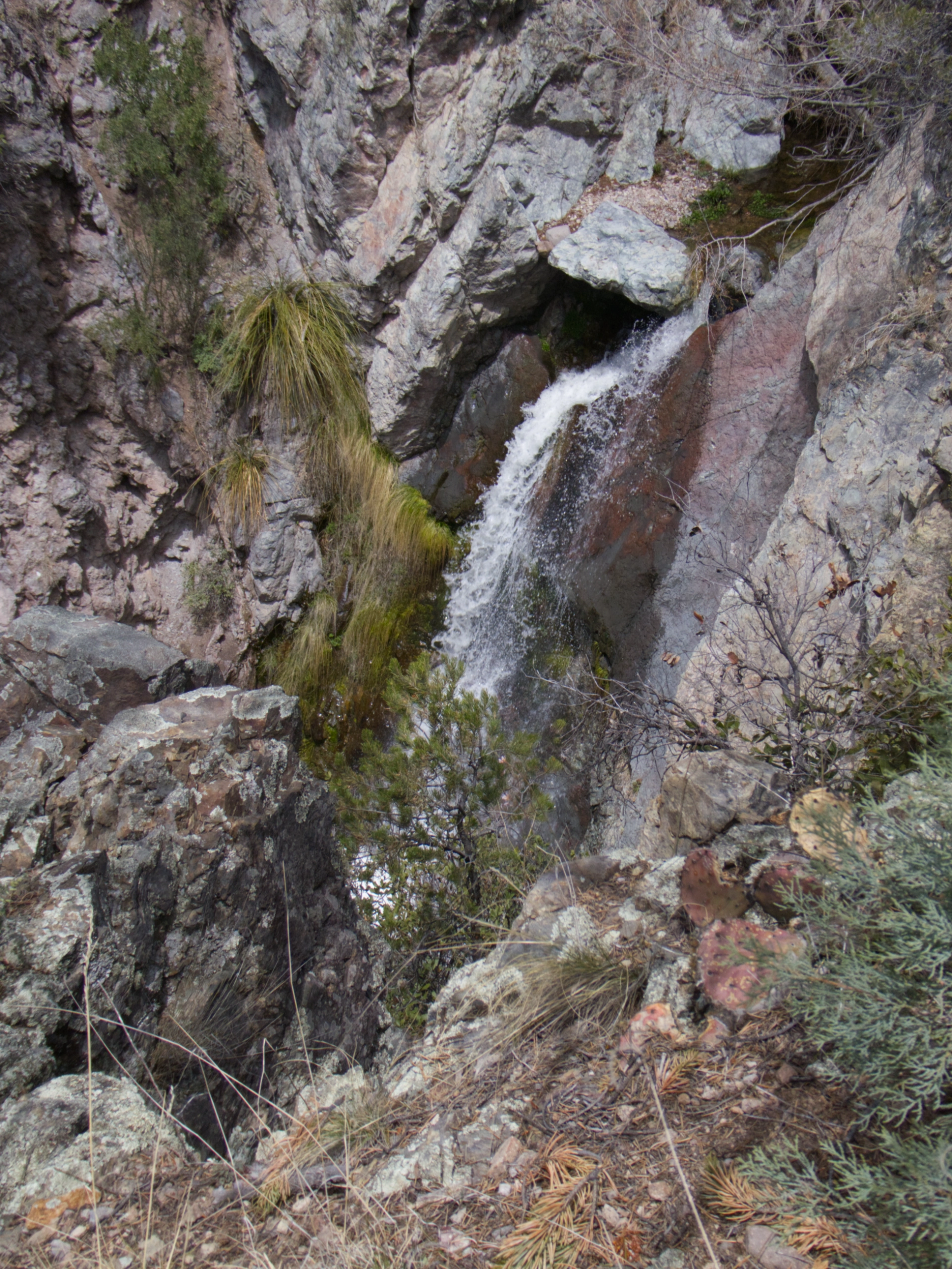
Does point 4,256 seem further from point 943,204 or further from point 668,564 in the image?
point 943,204

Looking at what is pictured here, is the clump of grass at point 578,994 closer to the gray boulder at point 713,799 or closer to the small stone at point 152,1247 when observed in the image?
the gray boulder at point 713,799

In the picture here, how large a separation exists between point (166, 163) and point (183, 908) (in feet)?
20.7

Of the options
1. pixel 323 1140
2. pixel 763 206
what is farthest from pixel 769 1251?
pixel 763 206

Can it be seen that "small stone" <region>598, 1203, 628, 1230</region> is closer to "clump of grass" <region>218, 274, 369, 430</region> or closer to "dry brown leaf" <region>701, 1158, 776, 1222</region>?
"dry brown leaf" <region>701, 1158, 776, 1222</region>

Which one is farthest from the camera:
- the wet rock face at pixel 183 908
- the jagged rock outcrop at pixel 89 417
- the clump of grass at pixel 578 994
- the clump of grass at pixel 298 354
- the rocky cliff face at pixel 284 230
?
the clump of grass at pixel 298 354

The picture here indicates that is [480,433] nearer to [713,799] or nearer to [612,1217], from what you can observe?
[713,799]

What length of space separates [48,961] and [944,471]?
3503 millimetres

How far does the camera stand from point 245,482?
20.6ft

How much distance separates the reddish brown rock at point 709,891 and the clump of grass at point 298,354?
5128 mm

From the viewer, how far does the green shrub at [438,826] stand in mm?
3086

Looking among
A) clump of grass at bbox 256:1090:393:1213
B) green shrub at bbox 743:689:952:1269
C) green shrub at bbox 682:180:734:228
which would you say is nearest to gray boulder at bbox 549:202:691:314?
green shrub at bbox 682:180:734:228

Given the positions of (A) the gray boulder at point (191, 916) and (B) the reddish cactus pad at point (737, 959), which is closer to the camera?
(B) the reddish cactus pad at point (737, 959)

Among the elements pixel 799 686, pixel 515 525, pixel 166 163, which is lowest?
pixel 799 686

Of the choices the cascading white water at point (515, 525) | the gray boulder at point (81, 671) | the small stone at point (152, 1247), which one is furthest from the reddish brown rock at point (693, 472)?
the small stone at point (152, 1247)
